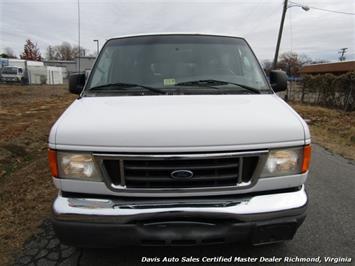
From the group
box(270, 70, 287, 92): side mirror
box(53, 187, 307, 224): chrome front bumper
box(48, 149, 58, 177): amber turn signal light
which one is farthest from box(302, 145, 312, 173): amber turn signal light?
box(48, 149, 58, 177): amber turn signal light

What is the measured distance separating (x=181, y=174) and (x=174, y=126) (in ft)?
1.15

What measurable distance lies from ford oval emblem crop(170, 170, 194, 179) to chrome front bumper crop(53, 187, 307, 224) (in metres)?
0.20

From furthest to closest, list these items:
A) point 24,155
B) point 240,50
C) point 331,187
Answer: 1. point 24,155
2. point 331,187
3. point 240,50

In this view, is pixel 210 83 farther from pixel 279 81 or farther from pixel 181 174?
pixel 181 174

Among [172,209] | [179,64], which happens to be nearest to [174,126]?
[172,209]

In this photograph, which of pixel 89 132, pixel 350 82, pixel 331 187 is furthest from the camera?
pixel 350 82

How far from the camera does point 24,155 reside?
6738 mm

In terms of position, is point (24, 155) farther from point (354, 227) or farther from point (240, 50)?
point (354, 227)

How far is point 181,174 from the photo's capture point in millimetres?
2291

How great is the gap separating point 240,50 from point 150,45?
3.48ft

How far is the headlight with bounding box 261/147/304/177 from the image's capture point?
7.84ft

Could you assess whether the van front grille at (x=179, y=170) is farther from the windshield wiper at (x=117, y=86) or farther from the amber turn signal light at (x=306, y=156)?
the windshield wiper at (x=117, y=86)

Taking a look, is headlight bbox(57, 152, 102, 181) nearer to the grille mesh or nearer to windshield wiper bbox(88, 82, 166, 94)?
the grille mesh

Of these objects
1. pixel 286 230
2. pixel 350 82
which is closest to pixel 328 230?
pixel 286 230
